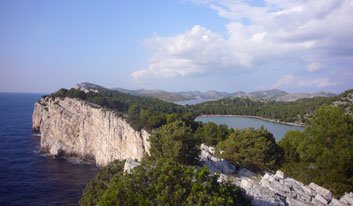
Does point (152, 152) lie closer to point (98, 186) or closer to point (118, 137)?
point (98, 186)

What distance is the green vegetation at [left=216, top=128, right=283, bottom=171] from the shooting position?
31.4 metres

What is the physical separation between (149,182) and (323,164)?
1933 cm

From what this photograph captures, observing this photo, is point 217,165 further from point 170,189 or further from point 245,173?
point 170,189

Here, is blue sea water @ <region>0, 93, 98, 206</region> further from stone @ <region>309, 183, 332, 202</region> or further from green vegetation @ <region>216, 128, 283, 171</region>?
stone @ <region>309, 183, 332, 202</region>

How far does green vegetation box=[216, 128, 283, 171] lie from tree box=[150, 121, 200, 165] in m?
4.30

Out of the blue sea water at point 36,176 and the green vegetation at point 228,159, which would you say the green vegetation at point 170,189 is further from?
the blue sea water at point 36,176

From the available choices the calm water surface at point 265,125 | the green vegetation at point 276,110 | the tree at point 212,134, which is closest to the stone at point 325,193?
the tree at point 212,134

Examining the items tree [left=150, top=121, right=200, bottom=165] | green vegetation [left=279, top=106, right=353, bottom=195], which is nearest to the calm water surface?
green vegetation [left=279, top=106, right=353, bottom=195]

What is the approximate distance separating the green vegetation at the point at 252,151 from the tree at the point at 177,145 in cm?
430

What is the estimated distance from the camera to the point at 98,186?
98.7 ft

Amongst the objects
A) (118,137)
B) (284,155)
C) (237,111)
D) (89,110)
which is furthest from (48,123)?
(237,111)

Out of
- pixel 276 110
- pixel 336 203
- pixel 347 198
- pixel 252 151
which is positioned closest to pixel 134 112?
pixel 252 151

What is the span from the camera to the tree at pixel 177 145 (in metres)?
28.5

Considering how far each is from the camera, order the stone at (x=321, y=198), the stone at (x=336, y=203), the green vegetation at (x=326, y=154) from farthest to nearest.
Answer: the green vegetation at (x=326, y=154), the stone at (x=321, y=198), the stone at (x=336, y=203)
